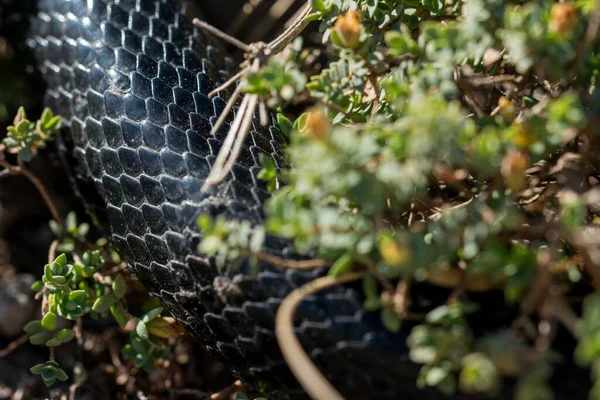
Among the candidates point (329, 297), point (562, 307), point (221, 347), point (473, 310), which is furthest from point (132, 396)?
point (562, 307)

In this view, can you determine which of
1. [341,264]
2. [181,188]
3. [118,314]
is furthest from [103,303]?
[341,264]

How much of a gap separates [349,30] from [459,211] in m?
0.41

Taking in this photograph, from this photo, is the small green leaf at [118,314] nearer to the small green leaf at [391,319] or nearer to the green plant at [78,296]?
the green plant at [78,296]

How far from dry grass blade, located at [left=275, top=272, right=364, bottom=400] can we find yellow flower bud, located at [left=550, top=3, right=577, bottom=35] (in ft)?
1.65

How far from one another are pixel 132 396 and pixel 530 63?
55.3 inches

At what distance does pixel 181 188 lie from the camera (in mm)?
1463

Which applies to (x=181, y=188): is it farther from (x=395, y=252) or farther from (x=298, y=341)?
(x=395, y=252)

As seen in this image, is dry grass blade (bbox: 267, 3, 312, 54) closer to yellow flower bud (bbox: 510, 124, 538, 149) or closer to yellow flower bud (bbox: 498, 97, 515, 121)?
yellow flower bud (bbox: 498, 97, 515, 121)

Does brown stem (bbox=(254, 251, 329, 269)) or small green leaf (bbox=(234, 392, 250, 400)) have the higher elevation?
brown stem (bbox=(254, 251, 329, 269))

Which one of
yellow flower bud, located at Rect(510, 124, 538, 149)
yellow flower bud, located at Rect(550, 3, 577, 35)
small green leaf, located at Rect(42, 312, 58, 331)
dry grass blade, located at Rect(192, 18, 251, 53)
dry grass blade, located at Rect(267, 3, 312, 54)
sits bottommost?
small green leaf, located at Rect(42, 312, 58, 331)

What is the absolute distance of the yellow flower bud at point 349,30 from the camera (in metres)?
1.32

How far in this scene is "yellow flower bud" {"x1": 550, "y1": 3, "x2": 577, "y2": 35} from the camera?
1.11 metres

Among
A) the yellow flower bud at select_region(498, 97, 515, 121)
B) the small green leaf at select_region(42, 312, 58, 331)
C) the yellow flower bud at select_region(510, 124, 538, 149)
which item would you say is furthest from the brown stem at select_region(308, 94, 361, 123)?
the small green leaf at select_region(42, 312, 58, 331)

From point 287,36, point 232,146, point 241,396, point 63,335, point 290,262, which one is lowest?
point 241,396
